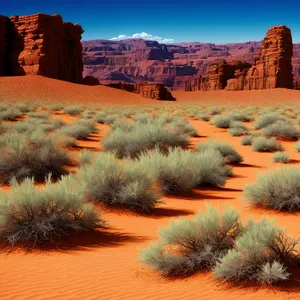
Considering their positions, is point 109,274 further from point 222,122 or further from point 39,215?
point 222,122

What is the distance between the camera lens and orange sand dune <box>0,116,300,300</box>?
3844 millimetres

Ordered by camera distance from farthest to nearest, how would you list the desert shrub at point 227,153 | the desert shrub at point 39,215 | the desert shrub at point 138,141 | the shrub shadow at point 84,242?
1. the desert shrub at point 227,153
2. the desert shrub at point 138,141
3. the desert shrub at point 39,215
4. the shrub shadow at point 84,242

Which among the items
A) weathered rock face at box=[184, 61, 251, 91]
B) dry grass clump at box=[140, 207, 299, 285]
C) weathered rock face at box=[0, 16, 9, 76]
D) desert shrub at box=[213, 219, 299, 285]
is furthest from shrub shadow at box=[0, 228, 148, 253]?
weathered rock face at box=[184, 61, 251, 91]

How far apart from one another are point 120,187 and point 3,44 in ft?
175

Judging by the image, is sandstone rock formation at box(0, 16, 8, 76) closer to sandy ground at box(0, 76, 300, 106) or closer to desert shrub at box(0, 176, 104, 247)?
sandy ground at box(0, 76, 300, 106)

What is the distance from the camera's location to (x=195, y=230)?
452 centimetres

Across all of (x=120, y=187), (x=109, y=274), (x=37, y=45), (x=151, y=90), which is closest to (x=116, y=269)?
(x=109, y=274)

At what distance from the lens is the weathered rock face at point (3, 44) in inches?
2186

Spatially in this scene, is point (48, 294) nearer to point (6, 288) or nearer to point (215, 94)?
point (6, 288)

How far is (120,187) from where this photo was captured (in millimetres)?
7461

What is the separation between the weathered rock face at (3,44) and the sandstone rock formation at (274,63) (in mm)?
47129

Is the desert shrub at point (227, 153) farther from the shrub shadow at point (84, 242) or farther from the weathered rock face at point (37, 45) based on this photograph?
the weathered rock face at point (37, 45)

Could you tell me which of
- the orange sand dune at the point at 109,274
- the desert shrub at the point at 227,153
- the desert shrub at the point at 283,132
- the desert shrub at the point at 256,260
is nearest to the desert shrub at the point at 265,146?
the desert shrub at the point at 227,153

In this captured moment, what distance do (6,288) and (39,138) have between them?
25.8ft
